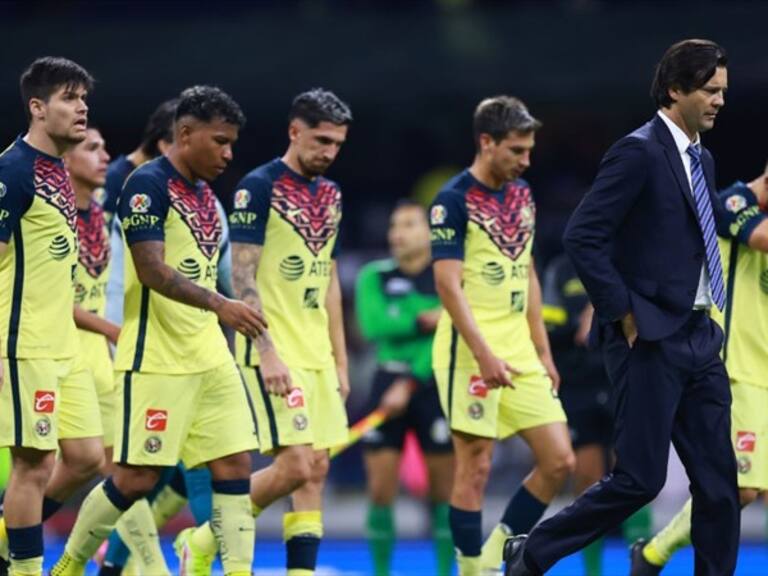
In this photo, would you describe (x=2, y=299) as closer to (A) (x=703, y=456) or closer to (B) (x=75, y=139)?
(B) (x=75, y=139)

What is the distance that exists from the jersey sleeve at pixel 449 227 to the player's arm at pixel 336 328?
20.7 inches

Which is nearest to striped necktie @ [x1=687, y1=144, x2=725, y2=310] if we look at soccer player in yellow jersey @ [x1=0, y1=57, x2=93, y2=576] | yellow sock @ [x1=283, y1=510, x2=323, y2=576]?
yellow sock @ [x1=283, y1=510, x2=323, y2=576]

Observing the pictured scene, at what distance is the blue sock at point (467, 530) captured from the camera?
999 cm

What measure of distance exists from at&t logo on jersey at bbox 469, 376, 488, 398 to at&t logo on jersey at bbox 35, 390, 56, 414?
2.36 m

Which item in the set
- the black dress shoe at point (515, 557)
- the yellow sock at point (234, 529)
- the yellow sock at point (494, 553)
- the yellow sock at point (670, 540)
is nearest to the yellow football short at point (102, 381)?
the yellow sock at point (234, 529)

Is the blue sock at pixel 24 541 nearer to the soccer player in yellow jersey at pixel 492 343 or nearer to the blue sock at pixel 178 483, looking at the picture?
the blue sock at pixel 178 483

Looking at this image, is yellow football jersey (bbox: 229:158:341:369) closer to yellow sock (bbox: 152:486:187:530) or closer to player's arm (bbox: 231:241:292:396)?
player's arm (bbox: 231:241:292:396)

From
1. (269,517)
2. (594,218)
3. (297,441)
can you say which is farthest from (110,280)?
(269,517)

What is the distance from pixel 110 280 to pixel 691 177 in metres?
3.64

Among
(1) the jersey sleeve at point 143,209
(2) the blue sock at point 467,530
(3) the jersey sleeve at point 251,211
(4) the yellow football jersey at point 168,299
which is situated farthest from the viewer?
(2) the blue sock at point 467,530

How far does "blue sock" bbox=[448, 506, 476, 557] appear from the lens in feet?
32.8

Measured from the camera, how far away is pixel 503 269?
1016cm

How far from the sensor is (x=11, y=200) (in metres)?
8.39

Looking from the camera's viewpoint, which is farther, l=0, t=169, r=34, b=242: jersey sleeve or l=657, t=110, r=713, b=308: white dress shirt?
l=0, t=169, r=34, b=242: jersey sleeve
